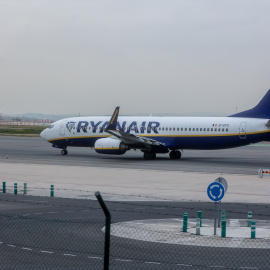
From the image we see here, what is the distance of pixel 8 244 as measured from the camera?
56.6 ft

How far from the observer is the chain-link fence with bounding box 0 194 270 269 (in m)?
15.4

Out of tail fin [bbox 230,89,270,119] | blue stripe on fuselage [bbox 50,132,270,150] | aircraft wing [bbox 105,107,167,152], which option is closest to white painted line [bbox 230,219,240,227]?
blue stripe on fuselage [bbox 50,132,270,150]

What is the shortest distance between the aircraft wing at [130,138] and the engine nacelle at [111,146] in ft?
2.04

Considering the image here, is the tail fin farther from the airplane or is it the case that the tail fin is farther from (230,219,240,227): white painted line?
(230,219,240,227): white painted line

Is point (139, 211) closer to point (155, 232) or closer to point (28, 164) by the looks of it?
point (155, 232)

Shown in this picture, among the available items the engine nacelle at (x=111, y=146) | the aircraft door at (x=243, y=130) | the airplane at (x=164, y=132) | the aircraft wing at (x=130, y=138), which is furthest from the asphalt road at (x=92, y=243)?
the engine nacelle at (x=111, y=146)

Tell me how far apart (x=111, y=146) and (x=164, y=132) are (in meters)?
5.55

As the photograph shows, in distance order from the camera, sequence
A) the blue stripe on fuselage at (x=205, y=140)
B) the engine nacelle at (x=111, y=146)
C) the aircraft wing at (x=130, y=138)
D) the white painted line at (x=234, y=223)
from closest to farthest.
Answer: the white painted line at (x=234, y=223)
the blue stripe on fuselage at (x=205, y=140)
the aircraft wing at (x=130, y=138)
the engine nacelle at (x=111, y=146)

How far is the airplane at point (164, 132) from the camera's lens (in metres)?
54.8

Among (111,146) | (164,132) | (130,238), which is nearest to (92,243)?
(130,238)

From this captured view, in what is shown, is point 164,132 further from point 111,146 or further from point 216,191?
point 216,191

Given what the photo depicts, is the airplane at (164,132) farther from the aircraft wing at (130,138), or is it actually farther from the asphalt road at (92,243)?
the asphalt road at (92,243)

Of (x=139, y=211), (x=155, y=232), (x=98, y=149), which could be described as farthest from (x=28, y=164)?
(x=155, y=232)

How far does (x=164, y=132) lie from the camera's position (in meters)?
59.7
